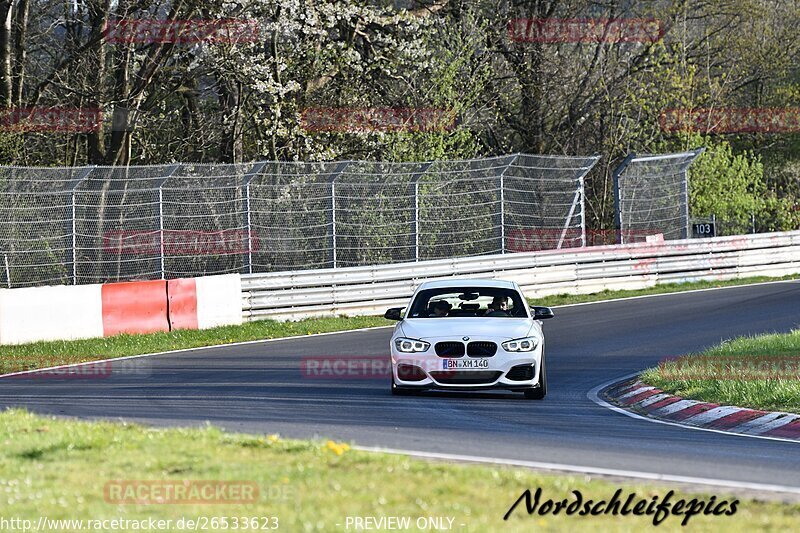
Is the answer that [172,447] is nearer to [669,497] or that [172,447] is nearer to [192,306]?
[669,497]

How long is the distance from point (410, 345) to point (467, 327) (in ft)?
2.15

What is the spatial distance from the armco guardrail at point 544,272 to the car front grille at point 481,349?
36.8ft

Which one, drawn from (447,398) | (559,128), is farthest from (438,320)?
(559,128)

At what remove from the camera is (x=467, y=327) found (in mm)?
13836

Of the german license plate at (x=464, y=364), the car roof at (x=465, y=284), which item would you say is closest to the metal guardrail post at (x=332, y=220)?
the car roof at (x=465, y=284)

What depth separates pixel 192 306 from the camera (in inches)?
906

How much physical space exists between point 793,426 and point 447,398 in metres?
3.88

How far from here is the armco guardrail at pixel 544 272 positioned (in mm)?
24984

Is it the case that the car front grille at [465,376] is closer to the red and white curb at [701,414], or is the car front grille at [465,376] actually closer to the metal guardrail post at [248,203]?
the red and white curb at [701,414]

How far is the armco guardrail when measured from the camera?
82.0 ft

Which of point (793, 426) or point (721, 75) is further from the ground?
point (721, 75)

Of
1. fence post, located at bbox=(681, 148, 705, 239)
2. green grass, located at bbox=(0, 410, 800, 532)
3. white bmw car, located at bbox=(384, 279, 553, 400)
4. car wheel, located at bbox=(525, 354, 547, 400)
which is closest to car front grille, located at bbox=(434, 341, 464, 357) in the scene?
white bmw car, located at bbox=(384, 279, 553, 400)

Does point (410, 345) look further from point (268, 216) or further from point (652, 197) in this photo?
point (652, 197)

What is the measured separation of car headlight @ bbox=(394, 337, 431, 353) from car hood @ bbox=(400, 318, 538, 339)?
6cm
